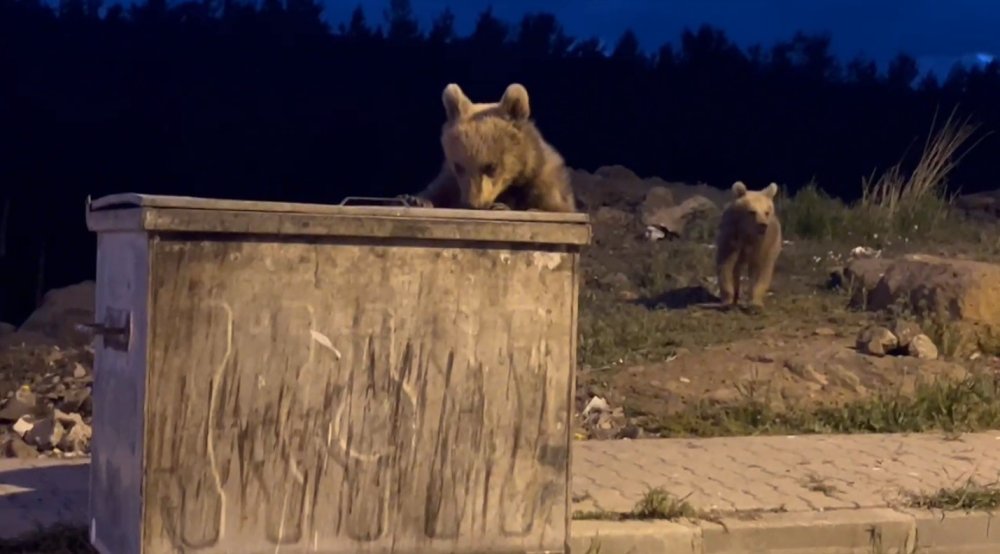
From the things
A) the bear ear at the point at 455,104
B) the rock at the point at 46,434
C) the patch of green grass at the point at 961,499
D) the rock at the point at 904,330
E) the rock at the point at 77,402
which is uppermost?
the bear ear at the point at 455,104

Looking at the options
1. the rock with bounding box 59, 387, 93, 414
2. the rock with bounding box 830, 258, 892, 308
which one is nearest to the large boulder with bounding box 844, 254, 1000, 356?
the rock with bounding box 830, 258, 892, 308

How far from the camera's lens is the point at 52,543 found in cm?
533

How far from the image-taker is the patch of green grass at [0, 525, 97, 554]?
5289 mm

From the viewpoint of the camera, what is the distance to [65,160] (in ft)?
63.6

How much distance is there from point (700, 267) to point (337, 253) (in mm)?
9139

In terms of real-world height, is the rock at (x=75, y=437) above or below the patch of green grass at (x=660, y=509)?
below

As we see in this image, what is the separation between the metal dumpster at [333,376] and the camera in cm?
414

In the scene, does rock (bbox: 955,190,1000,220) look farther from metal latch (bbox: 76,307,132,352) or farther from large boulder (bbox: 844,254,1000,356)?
metal latch (bbox: 76,307,132,352)

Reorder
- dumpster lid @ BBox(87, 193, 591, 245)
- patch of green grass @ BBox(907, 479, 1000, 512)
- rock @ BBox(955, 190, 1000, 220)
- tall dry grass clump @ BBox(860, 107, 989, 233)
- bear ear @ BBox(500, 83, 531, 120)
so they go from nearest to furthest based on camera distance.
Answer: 1. dumpster lid @ BBox(87, 193, 591, 245)
2. patch of green grass @ BBox(907, 479, 1000, 512)
3. bear ear @ BBox(500, 83, 531, 120)
4. tall dry grass clump @ BBox(860, 107, 989, 233)
5. rock @ BBox(955, 190, 1000, 220)

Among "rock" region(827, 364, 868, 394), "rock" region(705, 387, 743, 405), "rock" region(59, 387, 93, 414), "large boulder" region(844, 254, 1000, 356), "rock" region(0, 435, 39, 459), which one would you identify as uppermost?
"large boulder" region(844, 254, 1000, 356)

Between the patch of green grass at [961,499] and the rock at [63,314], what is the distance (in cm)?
634

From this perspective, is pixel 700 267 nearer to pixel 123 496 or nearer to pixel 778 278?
pixel 778 278

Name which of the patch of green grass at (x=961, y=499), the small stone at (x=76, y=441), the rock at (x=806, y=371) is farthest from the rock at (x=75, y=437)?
the rock at (x=806, y=371)

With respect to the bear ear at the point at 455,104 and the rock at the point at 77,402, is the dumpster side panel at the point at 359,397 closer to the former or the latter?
the bear ear at the point at 455,104
